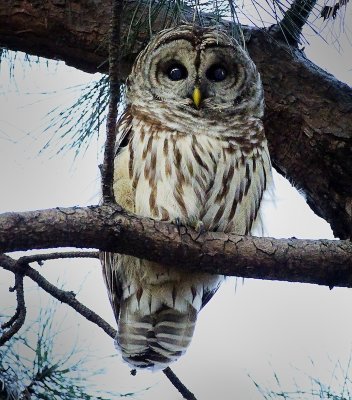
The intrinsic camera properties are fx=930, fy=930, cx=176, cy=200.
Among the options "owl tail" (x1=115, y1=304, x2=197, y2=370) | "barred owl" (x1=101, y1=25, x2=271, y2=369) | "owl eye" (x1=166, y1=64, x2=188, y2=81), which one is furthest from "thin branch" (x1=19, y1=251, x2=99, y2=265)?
"owl eye" (x1=166, y1=64, x2=188, y2=81)

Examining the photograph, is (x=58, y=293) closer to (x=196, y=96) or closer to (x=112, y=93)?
(x=112, y=93)

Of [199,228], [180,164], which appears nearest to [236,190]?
[180,164]

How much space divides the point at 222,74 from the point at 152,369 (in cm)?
107

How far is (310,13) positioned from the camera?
280cm

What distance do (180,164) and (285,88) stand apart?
60 cm

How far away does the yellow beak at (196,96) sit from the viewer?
310 centimetres

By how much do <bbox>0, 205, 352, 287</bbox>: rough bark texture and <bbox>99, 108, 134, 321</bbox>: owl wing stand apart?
1.51 feet

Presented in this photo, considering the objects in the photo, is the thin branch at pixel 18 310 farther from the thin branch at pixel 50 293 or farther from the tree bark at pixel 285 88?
the tree bark at pixel 285 88

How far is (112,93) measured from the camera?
2086mm

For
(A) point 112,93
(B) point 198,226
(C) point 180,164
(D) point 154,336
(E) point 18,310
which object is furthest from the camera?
(D) point 154,336

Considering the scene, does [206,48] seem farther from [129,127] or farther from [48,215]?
[48,215]

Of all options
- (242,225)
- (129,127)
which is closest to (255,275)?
(242,225)

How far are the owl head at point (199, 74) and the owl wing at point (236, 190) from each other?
0.24 meters

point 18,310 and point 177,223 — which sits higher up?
point 177,223
